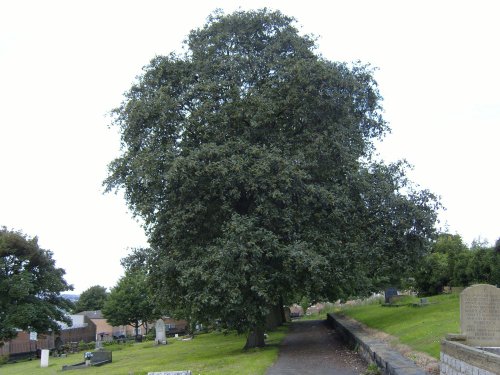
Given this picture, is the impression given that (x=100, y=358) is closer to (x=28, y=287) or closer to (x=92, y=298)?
(x=28, y=287)

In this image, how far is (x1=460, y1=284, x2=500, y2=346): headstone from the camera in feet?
40.0

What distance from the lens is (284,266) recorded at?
68.8 ft

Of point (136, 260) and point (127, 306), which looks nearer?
point (136, 260)

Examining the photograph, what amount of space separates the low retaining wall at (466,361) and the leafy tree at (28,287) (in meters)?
45.0

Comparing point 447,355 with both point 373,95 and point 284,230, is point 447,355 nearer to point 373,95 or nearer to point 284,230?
point 284,230

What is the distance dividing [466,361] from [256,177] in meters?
12.5

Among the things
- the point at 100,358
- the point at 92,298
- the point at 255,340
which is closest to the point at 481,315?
the point at 255,340

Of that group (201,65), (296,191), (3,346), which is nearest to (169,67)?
(201,65)

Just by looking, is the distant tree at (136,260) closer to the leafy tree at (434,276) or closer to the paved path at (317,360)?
the paved path at (317,360)

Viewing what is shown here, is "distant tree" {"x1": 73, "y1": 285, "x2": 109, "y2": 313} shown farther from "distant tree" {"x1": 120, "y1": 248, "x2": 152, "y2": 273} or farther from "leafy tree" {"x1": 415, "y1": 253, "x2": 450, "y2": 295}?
"distant tree" {"x1": 120, "y1": 248, "x2": 152, "y2": 273}

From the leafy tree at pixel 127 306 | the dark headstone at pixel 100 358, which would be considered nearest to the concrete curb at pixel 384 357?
the dark headstone at pixel 100 358

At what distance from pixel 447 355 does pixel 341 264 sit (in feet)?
36.9

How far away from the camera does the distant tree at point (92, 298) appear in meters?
113

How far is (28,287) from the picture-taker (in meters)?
50.2
